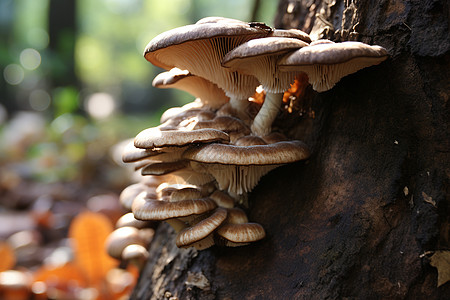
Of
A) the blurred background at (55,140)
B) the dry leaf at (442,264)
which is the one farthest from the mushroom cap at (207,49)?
the blurred background at (55,140)

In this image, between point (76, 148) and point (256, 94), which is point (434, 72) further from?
point (76, 148)

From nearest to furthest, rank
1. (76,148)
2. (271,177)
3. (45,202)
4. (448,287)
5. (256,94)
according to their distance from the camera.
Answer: (448,287) → (271,177) → (256,94) → (45,202) → (76,148)

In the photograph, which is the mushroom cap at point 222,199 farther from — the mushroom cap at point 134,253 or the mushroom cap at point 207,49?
the mushroom cap at point 134,253

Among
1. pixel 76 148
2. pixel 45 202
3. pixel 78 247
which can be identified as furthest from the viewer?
pixel 76 148

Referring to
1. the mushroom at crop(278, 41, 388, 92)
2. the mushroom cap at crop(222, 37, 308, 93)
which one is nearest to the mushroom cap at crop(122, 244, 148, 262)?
the mushroom cap at crop(222, 37, 308, 93)

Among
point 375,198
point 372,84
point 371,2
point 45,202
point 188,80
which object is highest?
point 371,2

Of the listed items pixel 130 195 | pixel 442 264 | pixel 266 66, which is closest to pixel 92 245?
pixel 130 195

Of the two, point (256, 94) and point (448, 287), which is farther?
point (256, 94)

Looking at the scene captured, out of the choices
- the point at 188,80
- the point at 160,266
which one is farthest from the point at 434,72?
the point at 160,266
